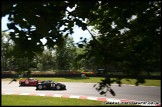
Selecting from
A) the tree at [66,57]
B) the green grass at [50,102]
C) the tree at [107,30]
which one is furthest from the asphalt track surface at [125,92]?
the tree at [66,57]

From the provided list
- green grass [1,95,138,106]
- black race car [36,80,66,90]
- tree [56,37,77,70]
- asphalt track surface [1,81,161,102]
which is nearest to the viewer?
green grass [1,95,138,106]

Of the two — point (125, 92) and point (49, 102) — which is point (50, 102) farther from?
point (125, 92)

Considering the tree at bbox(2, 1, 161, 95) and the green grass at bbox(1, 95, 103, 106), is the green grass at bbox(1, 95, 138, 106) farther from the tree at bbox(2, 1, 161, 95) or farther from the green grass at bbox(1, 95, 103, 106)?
the tree at bbox(2, 1, 161, 95)

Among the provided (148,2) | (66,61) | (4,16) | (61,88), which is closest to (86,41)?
(148,2)

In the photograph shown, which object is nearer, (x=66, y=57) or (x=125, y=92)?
(x=125, y=92)

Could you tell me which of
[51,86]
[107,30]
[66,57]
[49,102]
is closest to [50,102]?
[49,102]

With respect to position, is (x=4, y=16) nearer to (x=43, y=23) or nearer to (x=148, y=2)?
(x=43, y=23)

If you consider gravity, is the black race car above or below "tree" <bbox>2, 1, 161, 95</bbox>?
below

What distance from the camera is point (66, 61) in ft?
223

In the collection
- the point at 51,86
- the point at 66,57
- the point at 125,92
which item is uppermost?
the point at 66,57

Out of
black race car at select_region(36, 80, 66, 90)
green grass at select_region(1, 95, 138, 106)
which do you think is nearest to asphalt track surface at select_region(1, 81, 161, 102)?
black race car at select_region(36, 80, 66, 90)

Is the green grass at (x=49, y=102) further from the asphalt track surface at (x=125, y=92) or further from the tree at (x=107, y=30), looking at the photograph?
the tree at (x=107, y=30)

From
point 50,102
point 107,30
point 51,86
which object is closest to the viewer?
point 107,30

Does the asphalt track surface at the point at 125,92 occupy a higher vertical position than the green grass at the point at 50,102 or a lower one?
lower
